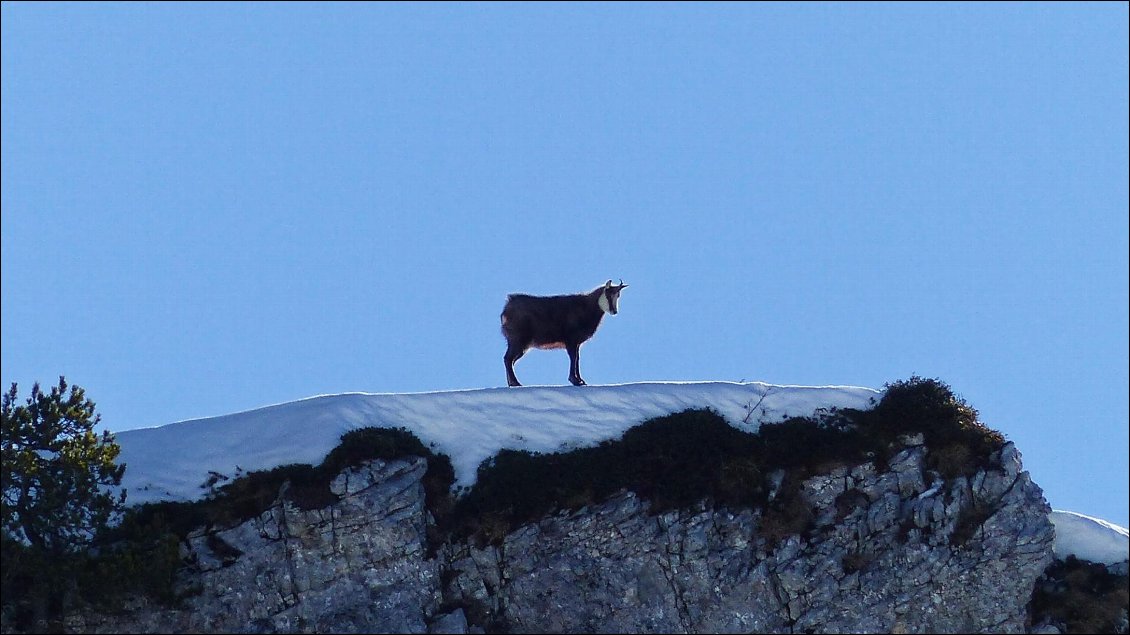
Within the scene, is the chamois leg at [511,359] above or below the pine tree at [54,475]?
above

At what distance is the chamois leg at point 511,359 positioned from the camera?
3456cm

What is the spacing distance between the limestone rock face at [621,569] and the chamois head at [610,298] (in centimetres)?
825

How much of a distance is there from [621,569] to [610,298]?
1024cm

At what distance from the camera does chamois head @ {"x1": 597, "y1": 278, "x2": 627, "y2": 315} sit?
3519cm

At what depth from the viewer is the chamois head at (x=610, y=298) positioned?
35188 millimetres

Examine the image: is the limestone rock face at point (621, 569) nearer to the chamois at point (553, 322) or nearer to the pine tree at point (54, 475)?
the pine tree at point (54, 475)

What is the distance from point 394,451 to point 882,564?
12.7m

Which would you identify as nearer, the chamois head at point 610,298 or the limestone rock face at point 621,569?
the limestone rock face at point 621,569

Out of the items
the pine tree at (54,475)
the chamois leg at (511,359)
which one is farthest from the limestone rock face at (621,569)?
the chamois leg at (511,359)

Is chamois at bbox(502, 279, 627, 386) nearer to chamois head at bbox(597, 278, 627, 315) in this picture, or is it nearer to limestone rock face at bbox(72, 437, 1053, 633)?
chamois head at bbox(597, 278, 627, 315)

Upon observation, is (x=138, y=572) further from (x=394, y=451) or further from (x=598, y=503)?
(x=598, y=503)

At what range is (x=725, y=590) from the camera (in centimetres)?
2745

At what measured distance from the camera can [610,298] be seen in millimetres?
35281

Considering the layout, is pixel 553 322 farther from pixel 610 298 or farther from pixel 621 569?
pixel 621 569
